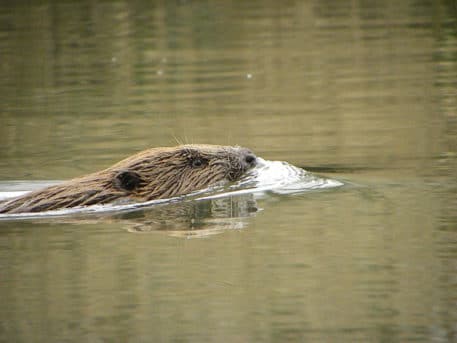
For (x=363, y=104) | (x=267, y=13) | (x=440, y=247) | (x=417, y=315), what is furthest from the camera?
(x=267, y=13)

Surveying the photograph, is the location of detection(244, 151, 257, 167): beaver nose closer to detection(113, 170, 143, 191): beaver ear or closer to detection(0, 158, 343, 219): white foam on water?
detection(0, 158, 343, 219): white foam on water

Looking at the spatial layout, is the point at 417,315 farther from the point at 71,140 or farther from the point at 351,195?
the point at 71,140

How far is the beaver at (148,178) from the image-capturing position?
874 centimetres

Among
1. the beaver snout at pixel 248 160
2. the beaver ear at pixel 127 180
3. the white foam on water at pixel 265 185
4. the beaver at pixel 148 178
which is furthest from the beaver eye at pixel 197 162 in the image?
the beaver ear at pixel 127 180

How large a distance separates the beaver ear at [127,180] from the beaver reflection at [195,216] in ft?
0.77

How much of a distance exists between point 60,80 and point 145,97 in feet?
7.77

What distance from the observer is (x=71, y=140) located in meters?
12.0

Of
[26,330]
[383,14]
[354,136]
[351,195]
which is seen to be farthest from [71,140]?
[383,14]

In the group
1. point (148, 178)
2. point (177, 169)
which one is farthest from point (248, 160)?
point (148, 178)

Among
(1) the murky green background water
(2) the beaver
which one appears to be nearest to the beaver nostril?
(2) the beaver

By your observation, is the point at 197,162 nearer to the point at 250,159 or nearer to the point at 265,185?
the point at 250,159

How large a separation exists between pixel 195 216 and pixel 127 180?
0.62 meters

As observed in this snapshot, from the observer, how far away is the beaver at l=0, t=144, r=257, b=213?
28.7ft

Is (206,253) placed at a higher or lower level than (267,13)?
lower
